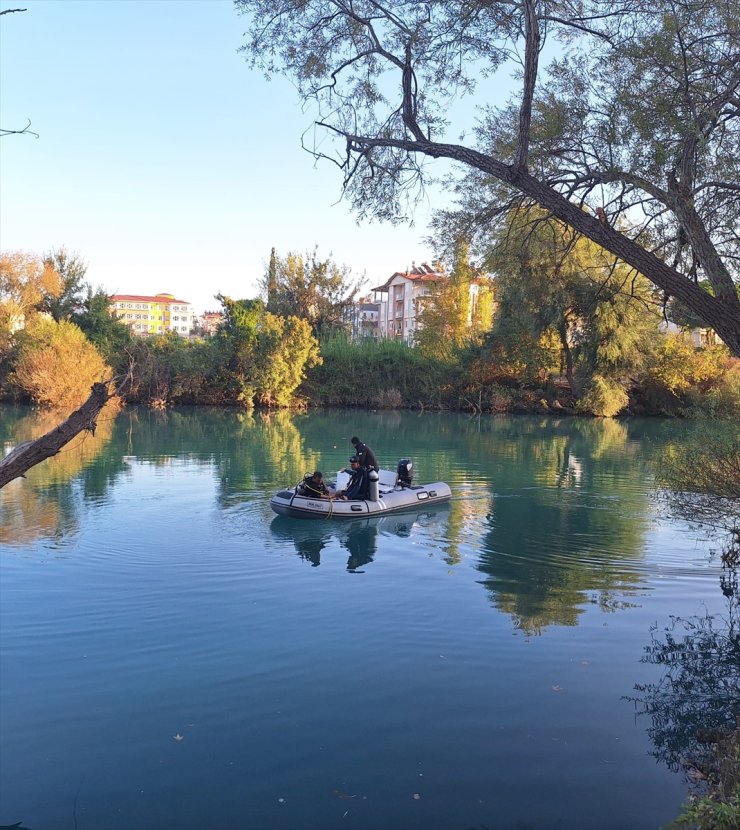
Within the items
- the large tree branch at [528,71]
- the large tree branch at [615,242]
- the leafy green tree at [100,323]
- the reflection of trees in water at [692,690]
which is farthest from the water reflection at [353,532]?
the leafy green tree at [100,323]

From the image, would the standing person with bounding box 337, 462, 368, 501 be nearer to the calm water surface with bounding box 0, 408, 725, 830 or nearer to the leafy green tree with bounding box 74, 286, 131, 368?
the calm water surface with bounding box 0, 408, 725, 830

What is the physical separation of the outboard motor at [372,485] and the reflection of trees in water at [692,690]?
6294mm

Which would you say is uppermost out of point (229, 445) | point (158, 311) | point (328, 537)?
point (158, 311)

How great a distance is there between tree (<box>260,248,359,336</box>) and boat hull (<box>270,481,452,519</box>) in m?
39.0

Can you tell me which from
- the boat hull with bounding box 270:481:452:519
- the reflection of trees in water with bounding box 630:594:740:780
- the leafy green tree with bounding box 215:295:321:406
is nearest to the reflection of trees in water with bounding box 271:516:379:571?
the boat hull with bounding box 270:481:452:519

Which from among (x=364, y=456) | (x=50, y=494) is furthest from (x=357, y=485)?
(x=50, y=494)

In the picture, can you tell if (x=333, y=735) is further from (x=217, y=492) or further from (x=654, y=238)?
(x=217, y=492)

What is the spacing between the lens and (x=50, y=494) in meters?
14.7

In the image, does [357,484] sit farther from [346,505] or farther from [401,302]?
[401,302]

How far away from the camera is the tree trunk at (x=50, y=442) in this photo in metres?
3.29

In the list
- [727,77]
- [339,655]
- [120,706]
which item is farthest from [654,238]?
[120,706]

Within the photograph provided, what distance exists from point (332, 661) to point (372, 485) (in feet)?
21.9

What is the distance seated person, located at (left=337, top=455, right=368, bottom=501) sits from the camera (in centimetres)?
1347

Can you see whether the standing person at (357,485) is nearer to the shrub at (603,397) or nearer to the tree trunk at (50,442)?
the tree trunk at (50,442)
